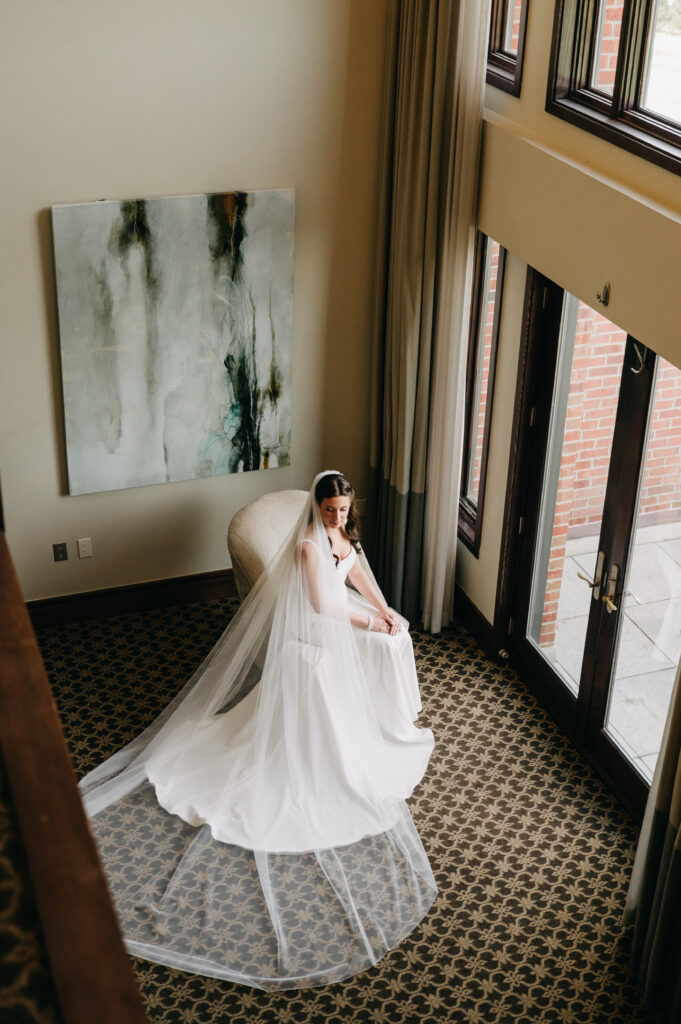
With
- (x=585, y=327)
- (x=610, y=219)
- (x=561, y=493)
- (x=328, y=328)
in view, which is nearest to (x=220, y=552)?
(x=328, y=328)

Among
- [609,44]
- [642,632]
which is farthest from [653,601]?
[609,44]

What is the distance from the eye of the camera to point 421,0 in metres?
5.17

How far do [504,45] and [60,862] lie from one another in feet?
16.6

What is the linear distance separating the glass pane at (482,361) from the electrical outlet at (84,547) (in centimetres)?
227

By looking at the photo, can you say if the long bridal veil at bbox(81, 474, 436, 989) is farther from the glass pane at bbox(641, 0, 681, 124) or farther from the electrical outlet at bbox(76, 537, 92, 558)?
the glass pane at bbox(641, 0, 681, 124)

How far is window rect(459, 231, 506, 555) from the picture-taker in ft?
18.5

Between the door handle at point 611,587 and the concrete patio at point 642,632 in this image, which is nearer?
the concrete patio at point 642,632

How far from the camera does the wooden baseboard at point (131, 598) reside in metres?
6.29

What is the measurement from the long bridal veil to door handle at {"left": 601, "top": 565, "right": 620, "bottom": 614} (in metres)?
1.08

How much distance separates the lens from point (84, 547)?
618 centimetres

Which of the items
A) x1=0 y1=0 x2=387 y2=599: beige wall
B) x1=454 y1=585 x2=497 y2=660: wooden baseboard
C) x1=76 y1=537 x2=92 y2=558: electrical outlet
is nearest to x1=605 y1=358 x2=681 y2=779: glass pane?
x1=454 y1=585 x2=497 y2=660: wooden baseboard

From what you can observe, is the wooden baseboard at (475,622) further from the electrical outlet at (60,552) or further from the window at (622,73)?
the window at (622,73)

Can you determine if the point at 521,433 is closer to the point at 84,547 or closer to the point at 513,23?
the point at 513,23

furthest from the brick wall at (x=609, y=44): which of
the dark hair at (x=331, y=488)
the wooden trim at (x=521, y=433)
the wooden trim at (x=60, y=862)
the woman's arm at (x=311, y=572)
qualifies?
the wooden trim at (x=60, y=862)
